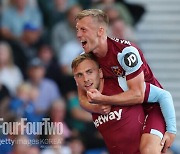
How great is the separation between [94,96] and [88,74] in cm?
24

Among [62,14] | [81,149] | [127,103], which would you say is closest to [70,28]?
[62,14]

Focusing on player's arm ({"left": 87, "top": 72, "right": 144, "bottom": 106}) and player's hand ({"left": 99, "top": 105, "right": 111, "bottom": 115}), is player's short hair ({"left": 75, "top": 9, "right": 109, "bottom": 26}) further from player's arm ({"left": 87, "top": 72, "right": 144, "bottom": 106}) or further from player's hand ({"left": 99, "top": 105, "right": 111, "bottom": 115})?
player's hand ({"left": 99, "top": 105, "right": 111, "bottom": 115})

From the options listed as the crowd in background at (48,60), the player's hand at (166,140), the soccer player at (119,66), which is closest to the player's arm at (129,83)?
the soccer player at (119,66)

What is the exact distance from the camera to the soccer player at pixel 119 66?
5266mm

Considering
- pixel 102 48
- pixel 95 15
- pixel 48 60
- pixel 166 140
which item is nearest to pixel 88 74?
pixel 102 48

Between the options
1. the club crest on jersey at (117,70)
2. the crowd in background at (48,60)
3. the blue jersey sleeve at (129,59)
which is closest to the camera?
the blue jersey sleeve at (129,59)

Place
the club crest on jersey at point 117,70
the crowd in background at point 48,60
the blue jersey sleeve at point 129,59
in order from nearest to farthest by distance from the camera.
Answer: the blue jersey sleeve at point 129,59 → the club crest on jersey at point 117,70 → the crowd in background at point 48,60

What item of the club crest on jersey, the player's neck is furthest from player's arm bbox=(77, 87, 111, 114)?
the player's neck

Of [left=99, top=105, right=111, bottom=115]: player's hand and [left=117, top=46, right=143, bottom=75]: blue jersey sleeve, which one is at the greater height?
[left=117, top=46, right=143, bottom=75]: blue jersey sleeve

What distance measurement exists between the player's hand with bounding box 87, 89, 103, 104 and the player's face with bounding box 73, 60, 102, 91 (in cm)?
13

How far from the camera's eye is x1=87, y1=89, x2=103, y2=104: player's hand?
5.23 m

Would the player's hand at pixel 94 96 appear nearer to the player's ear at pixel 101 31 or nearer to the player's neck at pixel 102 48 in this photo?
the player's neck at pixel 102 48

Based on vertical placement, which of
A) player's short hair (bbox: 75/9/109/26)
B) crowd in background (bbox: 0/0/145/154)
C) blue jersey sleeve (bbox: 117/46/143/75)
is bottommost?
blue jersey sleeve (bbox: 117/46/143/75)

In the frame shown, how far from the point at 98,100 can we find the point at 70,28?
3.66m
